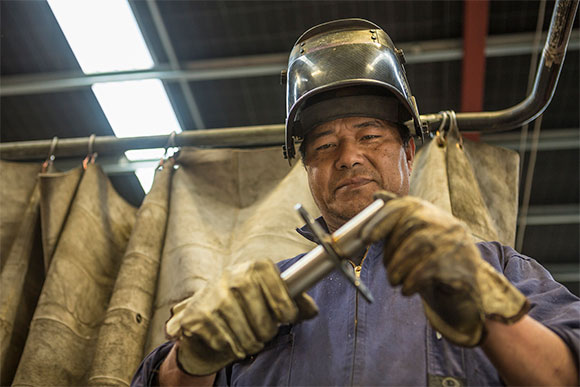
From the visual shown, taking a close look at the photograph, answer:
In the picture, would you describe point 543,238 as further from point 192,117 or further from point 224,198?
point 224,198

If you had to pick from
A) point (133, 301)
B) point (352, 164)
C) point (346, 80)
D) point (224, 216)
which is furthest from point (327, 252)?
point (224, 216)

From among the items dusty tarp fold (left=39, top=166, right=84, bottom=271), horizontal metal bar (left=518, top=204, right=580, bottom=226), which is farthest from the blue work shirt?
horizontal metal bar (left=518, top=204, right=580, bottom=226)

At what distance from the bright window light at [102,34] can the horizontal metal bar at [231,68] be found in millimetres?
64

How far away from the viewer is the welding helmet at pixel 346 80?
2070 millimetres

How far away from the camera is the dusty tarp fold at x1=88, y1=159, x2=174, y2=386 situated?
85.8 inches

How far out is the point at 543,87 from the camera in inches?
96.0

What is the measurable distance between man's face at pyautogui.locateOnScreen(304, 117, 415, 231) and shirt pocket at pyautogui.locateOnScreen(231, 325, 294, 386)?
44 centimetres

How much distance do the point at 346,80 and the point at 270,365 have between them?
86cm

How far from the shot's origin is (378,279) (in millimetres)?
1721

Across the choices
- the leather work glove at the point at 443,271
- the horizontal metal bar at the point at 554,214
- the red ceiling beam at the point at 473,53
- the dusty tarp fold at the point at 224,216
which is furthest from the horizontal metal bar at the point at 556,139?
the leather work glove at the point at 443,271

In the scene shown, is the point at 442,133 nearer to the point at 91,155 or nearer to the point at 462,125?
the point at 462,125

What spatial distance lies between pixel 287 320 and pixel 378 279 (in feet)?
1.54

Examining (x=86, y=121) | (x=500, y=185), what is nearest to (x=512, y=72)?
(x=500, y=185)

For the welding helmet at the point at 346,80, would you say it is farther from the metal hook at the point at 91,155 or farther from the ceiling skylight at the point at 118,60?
the ceiling skylight at the point at 118,60
